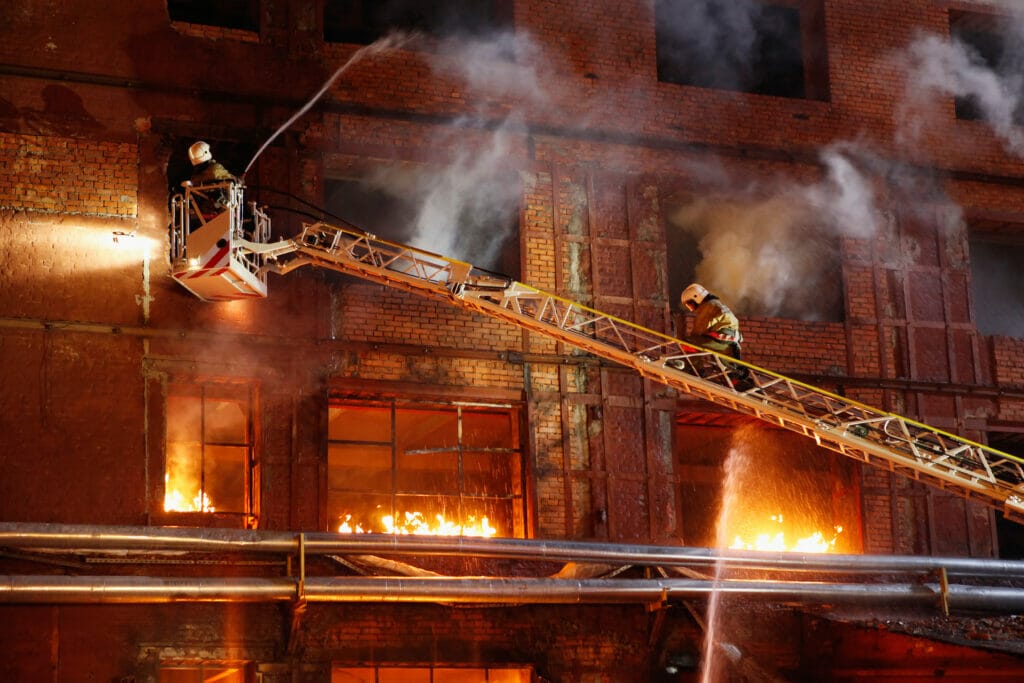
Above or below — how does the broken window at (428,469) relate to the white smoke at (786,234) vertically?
below

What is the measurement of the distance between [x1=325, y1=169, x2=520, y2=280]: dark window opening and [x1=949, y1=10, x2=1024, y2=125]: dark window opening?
24.9 feet

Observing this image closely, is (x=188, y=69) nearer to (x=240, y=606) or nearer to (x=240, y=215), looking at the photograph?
(x=240, y=215)

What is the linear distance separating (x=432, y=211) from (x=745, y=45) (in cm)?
570

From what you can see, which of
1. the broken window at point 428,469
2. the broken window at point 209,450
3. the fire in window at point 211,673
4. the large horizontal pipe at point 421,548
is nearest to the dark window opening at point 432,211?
the broken window at point 428,469

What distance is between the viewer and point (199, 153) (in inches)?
596

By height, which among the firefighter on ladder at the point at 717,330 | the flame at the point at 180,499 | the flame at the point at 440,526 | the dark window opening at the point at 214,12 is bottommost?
the flame at the point at 440,526

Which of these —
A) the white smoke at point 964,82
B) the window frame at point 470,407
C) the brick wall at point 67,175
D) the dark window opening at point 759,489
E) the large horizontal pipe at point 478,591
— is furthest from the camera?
the white smoke at point 964,82

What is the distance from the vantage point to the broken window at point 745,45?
20047mm

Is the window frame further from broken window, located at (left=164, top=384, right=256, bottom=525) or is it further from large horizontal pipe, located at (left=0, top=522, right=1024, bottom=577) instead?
large horizontal pipe, located at (left=0, top=522, right=1024, bottom=577)

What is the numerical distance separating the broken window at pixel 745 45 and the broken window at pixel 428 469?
6.02 meters

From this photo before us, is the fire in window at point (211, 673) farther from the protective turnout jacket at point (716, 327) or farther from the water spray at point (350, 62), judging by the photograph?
the protective turnout jacket at point (716, 327)

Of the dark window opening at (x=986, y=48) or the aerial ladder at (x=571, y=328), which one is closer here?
the aerial ladder at (x=571, y=328)

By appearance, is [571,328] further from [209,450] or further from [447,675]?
[209,450]

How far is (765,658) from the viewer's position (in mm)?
15758
